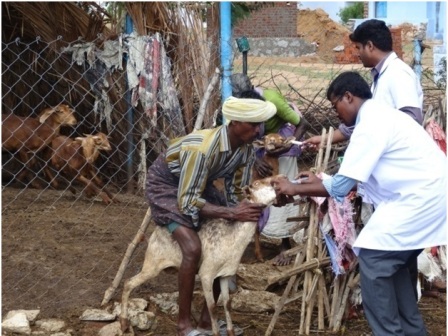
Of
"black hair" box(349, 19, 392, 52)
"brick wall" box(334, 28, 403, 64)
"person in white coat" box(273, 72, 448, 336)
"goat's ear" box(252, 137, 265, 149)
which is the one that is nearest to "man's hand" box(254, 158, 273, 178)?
"goat's ear" box(252, 137, 265, 149)

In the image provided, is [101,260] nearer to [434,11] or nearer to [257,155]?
[257,155]

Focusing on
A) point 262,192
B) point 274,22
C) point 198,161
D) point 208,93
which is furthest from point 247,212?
point 274,22

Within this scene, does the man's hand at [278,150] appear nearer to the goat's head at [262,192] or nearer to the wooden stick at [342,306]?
the wooden stick at [342,306]

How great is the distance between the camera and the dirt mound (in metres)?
31.8

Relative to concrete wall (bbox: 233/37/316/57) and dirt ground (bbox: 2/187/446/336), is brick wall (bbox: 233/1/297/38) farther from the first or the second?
dirt ground (bbox: 2/187/446/336)

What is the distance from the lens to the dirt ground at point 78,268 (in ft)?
17.0

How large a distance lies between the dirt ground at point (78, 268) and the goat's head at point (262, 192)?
76cm

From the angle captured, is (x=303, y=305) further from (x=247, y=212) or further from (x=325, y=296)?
(x=247, y=212)

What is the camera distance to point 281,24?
2808 centimetres

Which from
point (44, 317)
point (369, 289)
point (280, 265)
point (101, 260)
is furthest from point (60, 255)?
point (369, 289)

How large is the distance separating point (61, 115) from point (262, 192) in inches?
160


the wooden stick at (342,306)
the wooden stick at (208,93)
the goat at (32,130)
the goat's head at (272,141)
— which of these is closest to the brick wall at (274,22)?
the goat at (32,130)

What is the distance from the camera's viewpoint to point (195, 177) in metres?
4.49

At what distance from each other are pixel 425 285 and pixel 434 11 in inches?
1113
